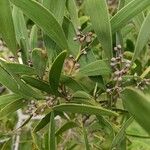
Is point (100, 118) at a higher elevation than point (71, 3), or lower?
lower

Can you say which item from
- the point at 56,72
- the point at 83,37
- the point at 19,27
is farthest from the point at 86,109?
the point at 19,27

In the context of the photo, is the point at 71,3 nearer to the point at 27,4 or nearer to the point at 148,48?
the point at 27,4

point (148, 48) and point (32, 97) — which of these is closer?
point (32, 97)

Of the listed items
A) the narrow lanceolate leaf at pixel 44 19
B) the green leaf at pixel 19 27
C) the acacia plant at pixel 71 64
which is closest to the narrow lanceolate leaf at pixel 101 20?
the acacia plant at pixel 71 64

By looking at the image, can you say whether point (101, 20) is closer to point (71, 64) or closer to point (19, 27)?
point (71, 64)

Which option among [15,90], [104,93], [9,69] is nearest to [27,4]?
[9,69]

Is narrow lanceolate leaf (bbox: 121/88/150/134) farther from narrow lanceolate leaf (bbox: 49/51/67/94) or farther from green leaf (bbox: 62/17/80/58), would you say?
green leaf (bbox: 62/17/80/58)
